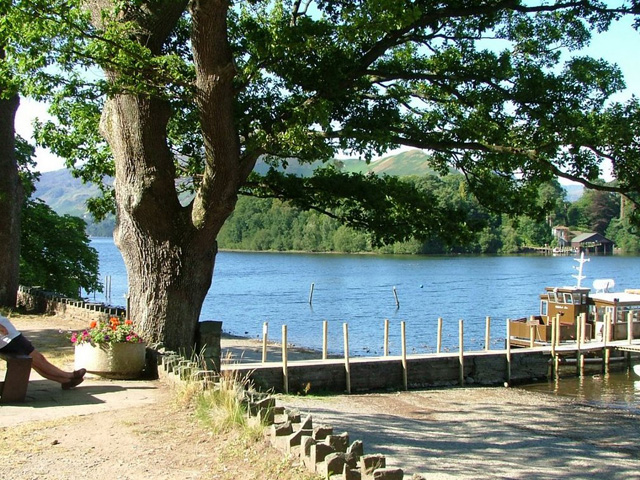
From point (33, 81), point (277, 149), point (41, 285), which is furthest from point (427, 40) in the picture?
point (41, 285)

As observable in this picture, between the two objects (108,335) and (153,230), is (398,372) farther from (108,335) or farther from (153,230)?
(108,335)

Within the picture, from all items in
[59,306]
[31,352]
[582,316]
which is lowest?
[582,316]

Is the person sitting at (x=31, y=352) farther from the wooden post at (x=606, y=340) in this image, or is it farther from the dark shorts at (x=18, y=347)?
the wooden post at (x=606, y=340)

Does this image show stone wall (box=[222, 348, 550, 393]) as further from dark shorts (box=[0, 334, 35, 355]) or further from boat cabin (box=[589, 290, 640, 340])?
dark shorts (box=[0, 334, 35, 355])

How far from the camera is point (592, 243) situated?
141625mm

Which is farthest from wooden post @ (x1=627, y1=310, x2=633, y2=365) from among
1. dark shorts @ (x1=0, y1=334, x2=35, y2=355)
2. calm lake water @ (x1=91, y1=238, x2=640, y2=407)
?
dark shorts @ (x1=0, y1=334, x2=35, y2=355)

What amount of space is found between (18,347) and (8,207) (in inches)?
506

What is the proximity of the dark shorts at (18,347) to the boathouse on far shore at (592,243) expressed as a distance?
465 ft

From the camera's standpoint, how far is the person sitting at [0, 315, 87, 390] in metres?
8.63

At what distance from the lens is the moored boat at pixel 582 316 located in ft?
97.8

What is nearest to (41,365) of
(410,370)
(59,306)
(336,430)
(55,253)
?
(336,430)

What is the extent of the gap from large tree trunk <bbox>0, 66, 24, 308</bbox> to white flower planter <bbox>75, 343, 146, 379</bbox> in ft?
37.0

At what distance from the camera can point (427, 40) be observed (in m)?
12.7

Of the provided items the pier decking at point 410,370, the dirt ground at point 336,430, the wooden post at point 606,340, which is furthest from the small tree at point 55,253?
the wooden post at point 606,340
